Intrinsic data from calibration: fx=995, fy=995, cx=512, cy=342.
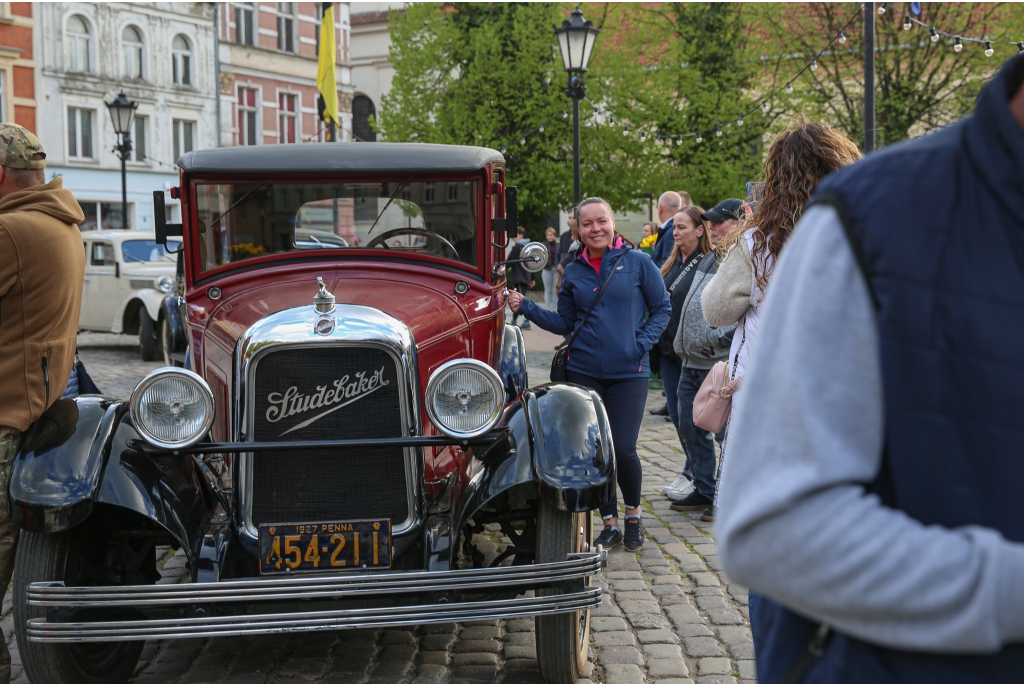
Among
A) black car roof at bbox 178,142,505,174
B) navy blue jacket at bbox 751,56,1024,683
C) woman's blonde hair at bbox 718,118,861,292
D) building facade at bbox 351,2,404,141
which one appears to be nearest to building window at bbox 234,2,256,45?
building facade at bbox 351,2,404,141

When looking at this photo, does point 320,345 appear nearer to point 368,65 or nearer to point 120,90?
point 120,90

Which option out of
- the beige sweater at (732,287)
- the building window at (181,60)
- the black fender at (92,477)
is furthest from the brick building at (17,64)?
the beige sweater at (732,287)

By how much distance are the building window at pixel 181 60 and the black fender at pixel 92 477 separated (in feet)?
109

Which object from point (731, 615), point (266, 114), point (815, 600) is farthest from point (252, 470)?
point (266, 114)

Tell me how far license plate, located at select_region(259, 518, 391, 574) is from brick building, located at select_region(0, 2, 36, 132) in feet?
95.9

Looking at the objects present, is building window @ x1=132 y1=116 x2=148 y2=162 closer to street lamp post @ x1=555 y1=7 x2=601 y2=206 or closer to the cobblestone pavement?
street lamp post @ x1=555 y1=7 x2=601 y2=206

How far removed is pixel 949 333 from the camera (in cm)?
101

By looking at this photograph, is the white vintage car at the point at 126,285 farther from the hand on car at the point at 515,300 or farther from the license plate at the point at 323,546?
the license plate at the point at 323,546

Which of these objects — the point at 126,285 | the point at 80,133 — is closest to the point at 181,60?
the point at 80,133

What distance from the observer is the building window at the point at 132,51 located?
32.2 metres

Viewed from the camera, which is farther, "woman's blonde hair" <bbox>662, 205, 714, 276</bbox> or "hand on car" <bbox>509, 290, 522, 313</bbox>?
"woman's blonde hair" <bbox>662, 205, 714, 276</bbox>

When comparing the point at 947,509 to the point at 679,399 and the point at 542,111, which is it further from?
the point at 542,111

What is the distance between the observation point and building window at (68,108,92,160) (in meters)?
31.0

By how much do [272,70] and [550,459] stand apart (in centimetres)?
3670
